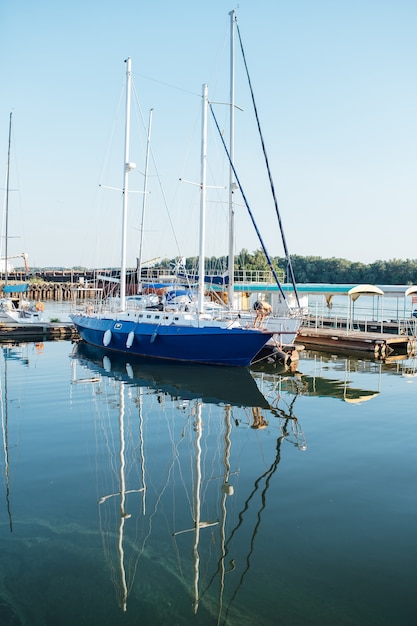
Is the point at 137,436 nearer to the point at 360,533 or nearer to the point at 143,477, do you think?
the point at 143,477

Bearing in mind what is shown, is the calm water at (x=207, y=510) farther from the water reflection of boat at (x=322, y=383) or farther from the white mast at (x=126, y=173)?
the white mast at (x=126, y=173)

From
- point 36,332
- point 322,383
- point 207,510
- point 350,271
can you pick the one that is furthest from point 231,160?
point 350,271

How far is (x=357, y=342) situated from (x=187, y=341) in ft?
36.0

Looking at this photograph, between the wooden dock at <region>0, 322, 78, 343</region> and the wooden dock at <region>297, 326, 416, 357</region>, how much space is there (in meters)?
16.8

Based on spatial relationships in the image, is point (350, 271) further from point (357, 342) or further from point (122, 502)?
point (122, 502)

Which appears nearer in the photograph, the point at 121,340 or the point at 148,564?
the point at 148,564

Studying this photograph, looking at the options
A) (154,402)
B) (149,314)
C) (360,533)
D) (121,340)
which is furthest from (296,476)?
(121,340)

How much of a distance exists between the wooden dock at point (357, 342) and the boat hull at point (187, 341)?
8640 mm

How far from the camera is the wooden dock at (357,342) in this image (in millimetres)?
28328

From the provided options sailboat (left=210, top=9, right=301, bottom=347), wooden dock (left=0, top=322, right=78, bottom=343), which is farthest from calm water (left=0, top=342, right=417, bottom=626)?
wooden dock (left=0, top=322, right=78, bottom=343)

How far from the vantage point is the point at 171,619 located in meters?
6.07

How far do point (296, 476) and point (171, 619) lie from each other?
5149 millimetres

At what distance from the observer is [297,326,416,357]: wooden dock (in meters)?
28.3

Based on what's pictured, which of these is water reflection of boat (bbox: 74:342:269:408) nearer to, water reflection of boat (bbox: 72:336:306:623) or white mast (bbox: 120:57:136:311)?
water reflection of boat (bbox: 72:336:306:623)
